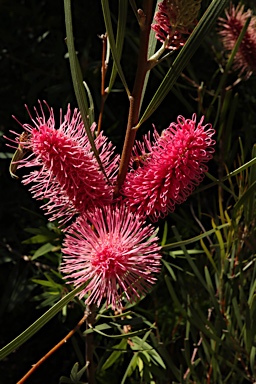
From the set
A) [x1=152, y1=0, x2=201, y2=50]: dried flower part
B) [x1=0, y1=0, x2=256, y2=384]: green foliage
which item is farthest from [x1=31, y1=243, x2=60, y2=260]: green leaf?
[x1=152, y1=0, x2=201, y2=50]: dried flower part

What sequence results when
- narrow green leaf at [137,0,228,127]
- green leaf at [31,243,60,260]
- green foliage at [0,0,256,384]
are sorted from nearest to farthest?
narrow green leaf at [137,0,228,127]
green foliage at [0,0,256,384]
green leaf at [31,243,60,260]

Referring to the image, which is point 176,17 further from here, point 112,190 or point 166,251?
point 166,251

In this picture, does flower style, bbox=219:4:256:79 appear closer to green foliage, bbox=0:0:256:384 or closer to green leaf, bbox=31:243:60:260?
green foliage, bbox=0:0:256:384

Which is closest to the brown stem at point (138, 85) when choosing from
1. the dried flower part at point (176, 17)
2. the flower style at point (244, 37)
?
the dried flower part at point (176, 17)

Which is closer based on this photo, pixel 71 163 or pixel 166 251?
pixel 71 163

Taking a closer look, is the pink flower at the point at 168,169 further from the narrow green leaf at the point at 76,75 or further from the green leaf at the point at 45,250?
the green leaf at the point at 45,250

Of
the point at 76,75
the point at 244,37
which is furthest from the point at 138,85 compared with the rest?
the point at 244,37

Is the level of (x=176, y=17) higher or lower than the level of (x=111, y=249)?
higher
